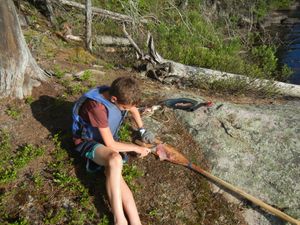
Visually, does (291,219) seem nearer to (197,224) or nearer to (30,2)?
(197,224)

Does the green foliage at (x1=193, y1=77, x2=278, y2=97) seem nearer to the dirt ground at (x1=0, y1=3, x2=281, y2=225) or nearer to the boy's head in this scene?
the dirt ground at (x1=0, y1=3, x2=281, y2=225)

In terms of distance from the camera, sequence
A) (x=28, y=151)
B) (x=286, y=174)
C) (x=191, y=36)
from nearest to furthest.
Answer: (x=28, y=151), (x=286, y=174), (x=191, y=36)

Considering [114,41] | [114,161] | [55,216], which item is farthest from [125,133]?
[114,41]

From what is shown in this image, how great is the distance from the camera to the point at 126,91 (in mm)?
4203

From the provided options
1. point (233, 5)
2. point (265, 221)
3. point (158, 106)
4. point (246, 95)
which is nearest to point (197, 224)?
point (265, 221)

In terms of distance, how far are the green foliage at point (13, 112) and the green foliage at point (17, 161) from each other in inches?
24.0

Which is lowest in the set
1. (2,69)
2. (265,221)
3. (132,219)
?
(265,221)

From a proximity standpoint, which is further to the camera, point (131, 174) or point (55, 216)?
point (131, 174)

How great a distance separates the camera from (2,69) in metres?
5.29

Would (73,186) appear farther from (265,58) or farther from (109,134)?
(265,58)

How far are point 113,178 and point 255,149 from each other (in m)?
2.27

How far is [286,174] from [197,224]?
1457 mm

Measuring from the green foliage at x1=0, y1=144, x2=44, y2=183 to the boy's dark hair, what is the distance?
51.5 inches

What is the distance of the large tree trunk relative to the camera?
203 inches
